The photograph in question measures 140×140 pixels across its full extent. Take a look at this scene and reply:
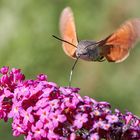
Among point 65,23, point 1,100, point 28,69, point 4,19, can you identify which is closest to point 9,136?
point 28,69

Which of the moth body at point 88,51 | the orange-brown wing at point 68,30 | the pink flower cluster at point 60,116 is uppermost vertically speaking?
the orange-brown wing at point 68,30

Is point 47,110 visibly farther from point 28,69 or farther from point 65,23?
point 28,69

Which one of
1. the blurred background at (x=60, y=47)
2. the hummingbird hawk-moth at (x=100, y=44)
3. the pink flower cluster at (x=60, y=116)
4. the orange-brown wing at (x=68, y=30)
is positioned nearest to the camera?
the pink flower cluster at (x=60, y=116)

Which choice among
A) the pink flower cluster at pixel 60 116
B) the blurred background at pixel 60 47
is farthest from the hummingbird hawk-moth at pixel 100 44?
the blurred background at pixel 60 47

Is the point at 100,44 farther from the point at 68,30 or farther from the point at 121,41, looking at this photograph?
the point at 68,30

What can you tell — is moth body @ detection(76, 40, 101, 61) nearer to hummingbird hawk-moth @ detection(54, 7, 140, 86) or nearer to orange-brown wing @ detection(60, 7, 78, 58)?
hummingbird hawk-moth @ detection(54, 7, 140, 86)

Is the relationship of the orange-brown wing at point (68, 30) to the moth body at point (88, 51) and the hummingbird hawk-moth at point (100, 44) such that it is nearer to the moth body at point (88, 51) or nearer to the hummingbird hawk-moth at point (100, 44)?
the hummingbird hawk-moth at point (100, 44)
